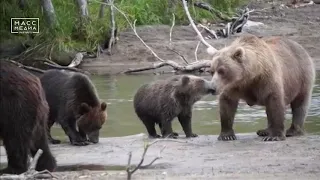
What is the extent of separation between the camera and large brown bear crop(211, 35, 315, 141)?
31.8 feet

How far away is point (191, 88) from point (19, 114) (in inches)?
168

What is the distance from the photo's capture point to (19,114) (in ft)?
23.7

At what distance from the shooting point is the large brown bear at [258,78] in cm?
969

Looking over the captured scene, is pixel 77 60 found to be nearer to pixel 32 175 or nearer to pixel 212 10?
pixel 212 10

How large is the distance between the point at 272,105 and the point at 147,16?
44.6 feet

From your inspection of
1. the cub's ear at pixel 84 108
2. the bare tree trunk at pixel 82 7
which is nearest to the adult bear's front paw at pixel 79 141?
the cub's ear at pixel 84 108

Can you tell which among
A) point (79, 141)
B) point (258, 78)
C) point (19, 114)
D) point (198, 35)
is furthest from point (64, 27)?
point (19, 114)

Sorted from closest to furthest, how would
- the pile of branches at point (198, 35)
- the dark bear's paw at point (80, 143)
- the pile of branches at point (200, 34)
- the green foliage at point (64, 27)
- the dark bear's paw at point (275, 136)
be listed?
the dark bear's paw at point (275, 136) < the dark bear's paw at point (80, 143) < the pile of branches at point (200, 34) < the pile of branches at point (198, 35) < the green foliage at point (64, 27)

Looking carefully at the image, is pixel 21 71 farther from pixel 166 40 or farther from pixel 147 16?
pixel 147 16

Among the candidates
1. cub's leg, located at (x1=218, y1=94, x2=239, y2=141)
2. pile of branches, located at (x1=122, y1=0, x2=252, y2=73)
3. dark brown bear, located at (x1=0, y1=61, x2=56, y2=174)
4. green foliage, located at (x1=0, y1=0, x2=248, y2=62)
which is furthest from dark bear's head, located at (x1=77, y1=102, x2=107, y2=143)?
green foliage, located at (x1=0, y1=0, x2=248, y2=62)

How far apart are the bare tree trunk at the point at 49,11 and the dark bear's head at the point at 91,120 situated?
9843 millimetres

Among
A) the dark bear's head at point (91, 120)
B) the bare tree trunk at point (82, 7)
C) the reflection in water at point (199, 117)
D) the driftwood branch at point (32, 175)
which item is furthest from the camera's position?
the bare tree trunk at point (82, 7)

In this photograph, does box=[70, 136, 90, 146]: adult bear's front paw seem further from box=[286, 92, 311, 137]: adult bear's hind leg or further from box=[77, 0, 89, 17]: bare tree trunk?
box=[77, 0, 89, 17]: bare tree trunk

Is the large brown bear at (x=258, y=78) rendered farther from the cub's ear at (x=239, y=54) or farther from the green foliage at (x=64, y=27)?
the green foliage at (x=64, y=27)
